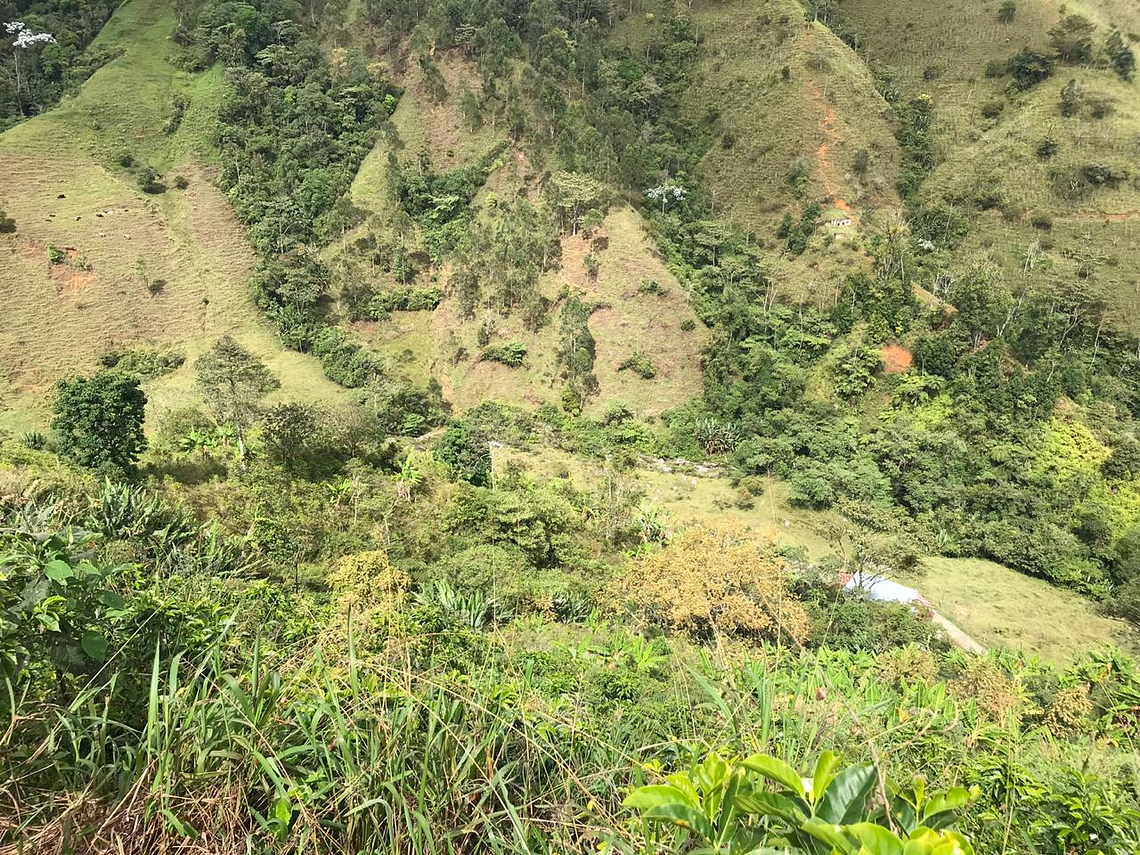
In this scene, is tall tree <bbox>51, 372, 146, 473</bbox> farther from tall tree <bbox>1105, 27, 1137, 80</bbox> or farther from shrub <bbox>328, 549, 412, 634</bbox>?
tall tree <bbox>1105, 27, 1137, 80</bbox>

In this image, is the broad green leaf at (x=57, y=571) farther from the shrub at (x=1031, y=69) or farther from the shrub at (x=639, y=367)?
the shrub at (x=1031, y=69)

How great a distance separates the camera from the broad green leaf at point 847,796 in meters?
1.10

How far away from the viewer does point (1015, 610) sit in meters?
21.3

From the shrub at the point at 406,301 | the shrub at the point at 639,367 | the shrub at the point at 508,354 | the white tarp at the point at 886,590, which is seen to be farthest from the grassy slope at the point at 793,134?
the shrub at the point at 406,301

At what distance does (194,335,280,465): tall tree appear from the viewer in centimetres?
2122

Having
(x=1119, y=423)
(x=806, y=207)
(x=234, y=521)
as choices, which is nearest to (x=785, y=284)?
(x=806, y=207)

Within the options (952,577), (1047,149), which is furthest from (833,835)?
(1047,149)

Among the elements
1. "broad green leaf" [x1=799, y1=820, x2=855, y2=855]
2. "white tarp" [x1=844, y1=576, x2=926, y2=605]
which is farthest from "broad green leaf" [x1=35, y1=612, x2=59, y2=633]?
"white tarp" [x1=844, y1=576, x2=926, y2=605]

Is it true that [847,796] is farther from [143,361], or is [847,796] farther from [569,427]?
[143,361]

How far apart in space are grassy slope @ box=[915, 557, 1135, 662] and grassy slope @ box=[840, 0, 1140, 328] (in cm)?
2001

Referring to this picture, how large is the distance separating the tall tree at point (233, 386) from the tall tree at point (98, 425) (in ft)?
12.1

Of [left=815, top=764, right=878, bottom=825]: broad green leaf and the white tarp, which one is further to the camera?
the white tarp

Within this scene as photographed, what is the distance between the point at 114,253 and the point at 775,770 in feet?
140

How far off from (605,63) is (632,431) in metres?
35.0
